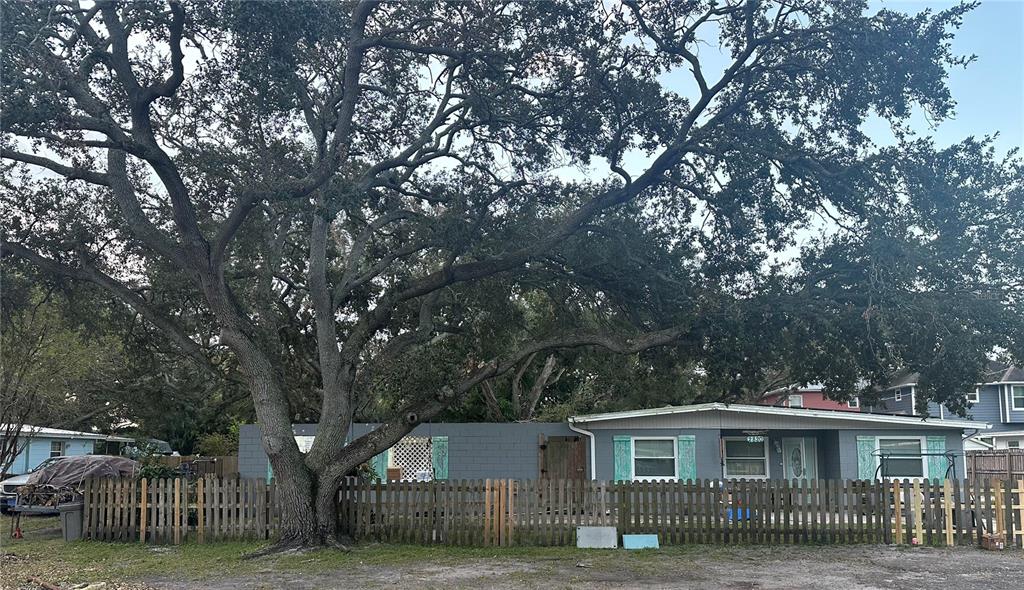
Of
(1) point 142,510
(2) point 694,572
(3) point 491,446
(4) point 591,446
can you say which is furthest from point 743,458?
(1) point 142,510

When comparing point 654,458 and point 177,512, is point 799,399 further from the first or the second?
point 177,512

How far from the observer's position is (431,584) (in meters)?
10.5

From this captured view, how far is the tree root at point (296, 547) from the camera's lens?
42.6 feet

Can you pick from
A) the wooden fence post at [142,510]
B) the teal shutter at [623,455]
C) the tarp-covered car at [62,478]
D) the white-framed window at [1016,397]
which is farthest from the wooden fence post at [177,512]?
the white-framed window at [1016,397]

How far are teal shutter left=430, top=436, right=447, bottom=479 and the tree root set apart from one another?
23.3 feet

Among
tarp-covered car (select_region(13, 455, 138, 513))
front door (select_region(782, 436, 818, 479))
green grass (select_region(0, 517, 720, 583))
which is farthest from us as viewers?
front door (select_region(782, 436, 818, 479))

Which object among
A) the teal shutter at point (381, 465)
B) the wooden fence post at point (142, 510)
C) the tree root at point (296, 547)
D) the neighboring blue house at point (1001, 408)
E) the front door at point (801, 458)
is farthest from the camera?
the neighboring blue house at point (1001, 408)

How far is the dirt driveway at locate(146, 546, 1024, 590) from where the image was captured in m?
10.5

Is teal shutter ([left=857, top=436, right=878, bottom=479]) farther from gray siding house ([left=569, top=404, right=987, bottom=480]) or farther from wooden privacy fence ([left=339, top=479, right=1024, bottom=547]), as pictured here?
wooden privacy fence ([left=339, top=479, right=1024, bottom=547])

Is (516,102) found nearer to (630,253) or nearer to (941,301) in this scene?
(630,253)

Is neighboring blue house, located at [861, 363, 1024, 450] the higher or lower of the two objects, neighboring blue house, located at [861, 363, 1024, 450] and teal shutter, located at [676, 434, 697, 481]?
the higher

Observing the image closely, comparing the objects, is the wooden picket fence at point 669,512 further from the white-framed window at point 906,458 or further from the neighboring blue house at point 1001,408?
the neighboring blue house at point 1001,408

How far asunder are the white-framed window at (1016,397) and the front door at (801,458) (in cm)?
1639

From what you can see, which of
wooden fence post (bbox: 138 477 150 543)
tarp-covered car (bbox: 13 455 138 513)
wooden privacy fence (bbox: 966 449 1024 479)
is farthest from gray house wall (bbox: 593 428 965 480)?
tarp-covered car (bbox: 13 455 138 513)
